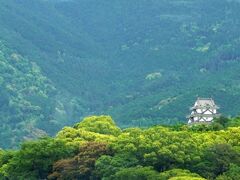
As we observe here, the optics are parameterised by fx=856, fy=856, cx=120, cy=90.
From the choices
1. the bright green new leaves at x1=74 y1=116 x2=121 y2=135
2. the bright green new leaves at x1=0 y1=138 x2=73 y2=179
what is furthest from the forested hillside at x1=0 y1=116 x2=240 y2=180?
the bright green new leaves at x1=74 y1=116 x2=121 y2=135

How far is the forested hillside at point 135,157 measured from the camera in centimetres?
5666

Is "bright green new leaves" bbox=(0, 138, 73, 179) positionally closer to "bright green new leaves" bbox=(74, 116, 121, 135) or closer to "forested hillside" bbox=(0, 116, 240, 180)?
"forested hillside" bbox=(0, 116, 240, 180)

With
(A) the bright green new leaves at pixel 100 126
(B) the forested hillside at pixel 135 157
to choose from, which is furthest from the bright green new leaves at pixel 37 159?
(A) the bright green new leaves at pixel 100 126

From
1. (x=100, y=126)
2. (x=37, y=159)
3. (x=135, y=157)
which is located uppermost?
(x=100, y=126)

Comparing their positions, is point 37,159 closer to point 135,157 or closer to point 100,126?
point 135,157

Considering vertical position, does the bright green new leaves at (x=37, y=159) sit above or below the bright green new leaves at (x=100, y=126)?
below

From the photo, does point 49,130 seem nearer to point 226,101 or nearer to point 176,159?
point 226,101

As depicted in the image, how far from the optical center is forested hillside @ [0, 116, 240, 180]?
2231 inches

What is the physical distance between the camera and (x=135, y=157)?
2339 inches

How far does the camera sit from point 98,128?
73.9 metres

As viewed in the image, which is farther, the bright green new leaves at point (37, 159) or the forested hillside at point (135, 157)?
the bright green new leaves at point (37, 159)

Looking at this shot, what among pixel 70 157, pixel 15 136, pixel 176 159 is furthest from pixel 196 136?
pixel 15 136

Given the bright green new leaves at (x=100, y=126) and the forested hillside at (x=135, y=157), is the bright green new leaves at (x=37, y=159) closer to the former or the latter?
the forested hillside at (x=135, y=157)

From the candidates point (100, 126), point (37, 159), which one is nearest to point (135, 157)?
point (37, 159)
